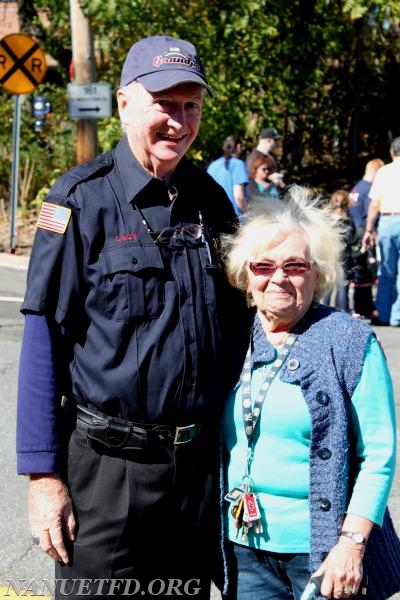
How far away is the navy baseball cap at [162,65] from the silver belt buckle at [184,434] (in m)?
0.91

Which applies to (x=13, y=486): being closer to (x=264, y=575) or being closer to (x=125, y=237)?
(x=264, y=575)

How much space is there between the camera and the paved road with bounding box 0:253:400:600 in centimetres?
396

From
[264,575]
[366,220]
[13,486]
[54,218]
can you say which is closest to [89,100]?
[366,220]

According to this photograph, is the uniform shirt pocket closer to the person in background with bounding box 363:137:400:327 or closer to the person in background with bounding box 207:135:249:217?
the person in background with bounding box 207:135:249:217

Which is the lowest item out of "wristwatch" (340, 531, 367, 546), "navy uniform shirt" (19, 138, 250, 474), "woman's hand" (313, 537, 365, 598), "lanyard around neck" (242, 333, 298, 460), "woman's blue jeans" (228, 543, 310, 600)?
"woman's blue jeans" (228, 543, 310, 600)

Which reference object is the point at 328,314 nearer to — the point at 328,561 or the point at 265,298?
the point at 265,298

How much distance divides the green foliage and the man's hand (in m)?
10.1

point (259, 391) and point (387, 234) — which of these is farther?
point (387, 234)

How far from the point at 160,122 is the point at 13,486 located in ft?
9.79

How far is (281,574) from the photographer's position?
2482 millimetres

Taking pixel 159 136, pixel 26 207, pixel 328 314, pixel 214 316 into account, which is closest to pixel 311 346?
pixel 328 314

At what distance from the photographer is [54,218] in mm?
2361

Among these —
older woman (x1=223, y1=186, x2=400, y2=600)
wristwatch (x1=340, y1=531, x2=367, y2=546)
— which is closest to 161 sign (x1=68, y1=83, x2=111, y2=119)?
older woman (x1=223, y1=186, x2=400, y2=600)

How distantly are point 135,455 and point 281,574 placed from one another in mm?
533
